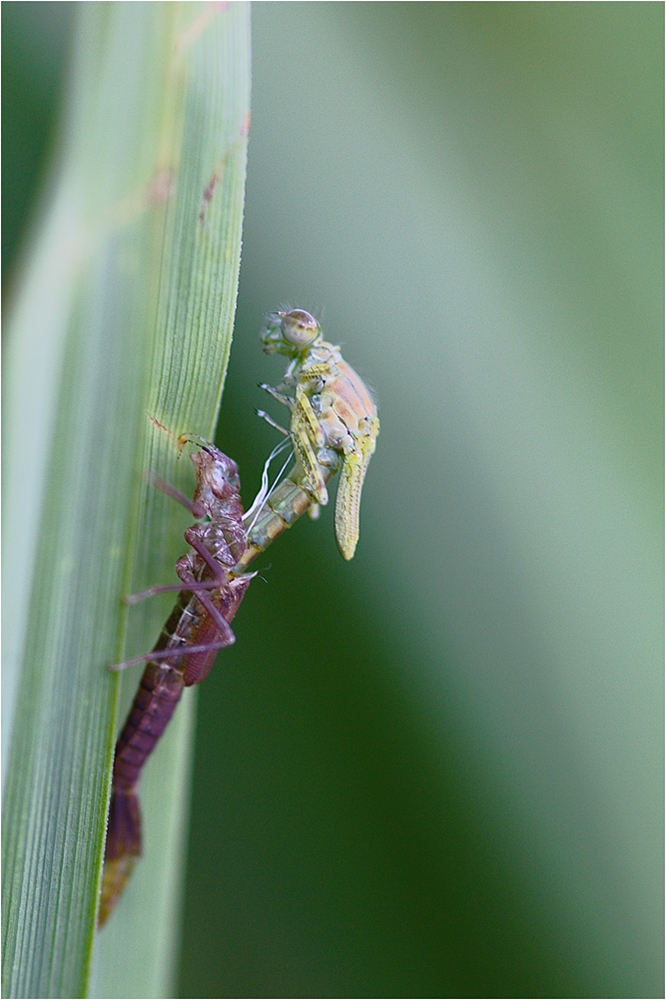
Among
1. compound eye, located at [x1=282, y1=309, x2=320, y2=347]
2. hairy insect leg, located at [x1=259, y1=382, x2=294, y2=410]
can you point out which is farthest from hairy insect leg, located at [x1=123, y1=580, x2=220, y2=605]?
compound eye, located at [x1=282, y1=309, x2=320, y2=347]

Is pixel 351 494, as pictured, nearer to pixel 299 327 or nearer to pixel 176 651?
pixel 299 327

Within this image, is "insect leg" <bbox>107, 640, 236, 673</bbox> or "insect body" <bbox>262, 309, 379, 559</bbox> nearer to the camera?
"insect leg" <bbox>107, 640, 236, 673</bbox>

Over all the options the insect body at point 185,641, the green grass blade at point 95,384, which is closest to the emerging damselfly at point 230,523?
the insect body at point 185,641

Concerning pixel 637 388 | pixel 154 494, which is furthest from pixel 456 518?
pixel 154 494

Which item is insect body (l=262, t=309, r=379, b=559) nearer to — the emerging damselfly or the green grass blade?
the emerging damselfly

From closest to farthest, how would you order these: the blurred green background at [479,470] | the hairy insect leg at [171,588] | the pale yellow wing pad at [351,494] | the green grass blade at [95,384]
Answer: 1. the green grass blade at [95,384]
2. the hairy insect leg at [171,588]
3. the pale yellow wing pad at [351,494]
4. the blurred green background at [479,470]

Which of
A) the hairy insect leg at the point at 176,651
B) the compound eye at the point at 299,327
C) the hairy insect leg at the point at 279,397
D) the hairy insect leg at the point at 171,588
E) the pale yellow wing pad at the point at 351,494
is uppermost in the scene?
the compound eye at the point at 299,327

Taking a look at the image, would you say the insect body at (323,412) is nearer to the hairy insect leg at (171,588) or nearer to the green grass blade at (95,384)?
the hairy insect leg at (171,588)

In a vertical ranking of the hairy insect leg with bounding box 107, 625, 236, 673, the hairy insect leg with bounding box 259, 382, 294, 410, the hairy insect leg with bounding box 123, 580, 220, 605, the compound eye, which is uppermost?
the compound eye

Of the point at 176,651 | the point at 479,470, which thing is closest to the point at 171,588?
the point at 176,651
